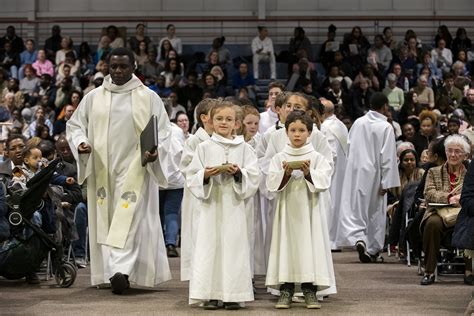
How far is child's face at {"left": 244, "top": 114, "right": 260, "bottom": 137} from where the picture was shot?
9875mm

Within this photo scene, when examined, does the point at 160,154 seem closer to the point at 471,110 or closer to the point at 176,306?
the point at 176,306

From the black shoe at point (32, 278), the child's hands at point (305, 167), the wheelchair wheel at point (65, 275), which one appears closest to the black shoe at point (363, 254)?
the wheelchair wheel at point (65, 275)

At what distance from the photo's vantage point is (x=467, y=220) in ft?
25.9

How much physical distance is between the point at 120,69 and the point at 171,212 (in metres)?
3.82

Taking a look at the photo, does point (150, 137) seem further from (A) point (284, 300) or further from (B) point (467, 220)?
(B) point (467, 220)

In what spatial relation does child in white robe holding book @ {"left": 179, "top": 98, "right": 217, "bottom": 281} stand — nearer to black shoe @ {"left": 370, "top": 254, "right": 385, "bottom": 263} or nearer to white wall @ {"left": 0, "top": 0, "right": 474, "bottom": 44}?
black shoe @ {"left": 370, "top": 254, "right": 385, "bottom": 263}

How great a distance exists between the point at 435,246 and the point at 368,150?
272 centimetres

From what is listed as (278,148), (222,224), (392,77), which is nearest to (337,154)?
(278,148)

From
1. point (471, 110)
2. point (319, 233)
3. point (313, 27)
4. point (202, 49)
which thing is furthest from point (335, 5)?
point (319, 233)

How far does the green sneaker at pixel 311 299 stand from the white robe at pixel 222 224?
1.41 ft

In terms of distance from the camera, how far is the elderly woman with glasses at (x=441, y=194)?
9977 mm

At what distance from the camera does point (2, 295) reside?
926cm

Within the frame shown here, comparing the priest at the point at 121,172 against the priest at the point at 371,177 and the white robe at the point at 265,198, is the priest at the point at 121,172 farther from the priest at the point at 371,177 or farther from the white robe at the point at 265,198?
the priest at the point at 371,177

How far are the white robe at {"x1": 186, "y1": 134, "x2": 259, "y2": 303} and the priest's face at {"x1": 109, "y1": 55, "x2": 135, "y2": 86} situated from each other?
1430 mm
